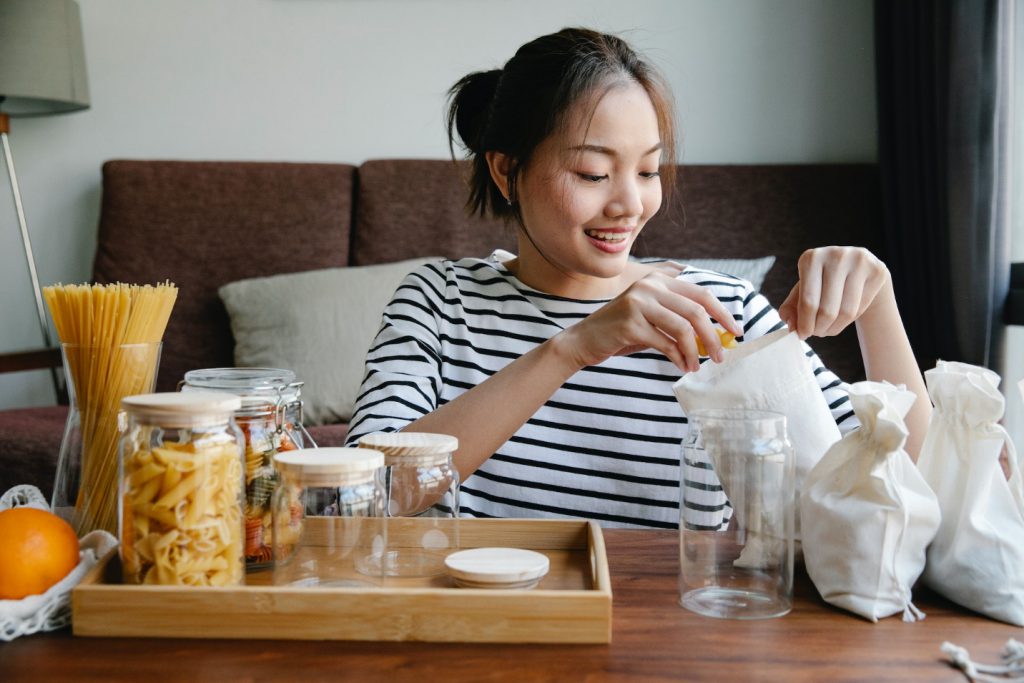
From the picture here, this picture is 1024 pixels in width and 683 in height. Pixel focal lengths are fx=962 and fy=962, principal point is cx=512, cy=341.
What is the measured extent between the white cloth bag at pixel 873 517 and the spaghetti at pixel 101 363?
58cm

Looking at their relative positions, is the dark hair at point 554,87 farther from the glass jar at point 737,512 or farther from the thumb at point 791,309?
the glass jar at point 737,512

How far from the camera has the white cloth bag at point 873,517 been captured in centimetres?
74

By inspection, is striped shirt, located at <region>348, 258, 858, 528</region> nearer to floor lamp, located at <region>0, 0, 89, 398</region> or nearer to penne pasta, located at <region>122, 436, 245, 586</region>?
penne pasta, located at <region>122, 436, 245, 586</region>

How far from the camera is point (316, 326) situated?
2436mm

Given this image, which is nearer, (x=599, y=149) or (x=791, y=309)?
(x=791, y=309)

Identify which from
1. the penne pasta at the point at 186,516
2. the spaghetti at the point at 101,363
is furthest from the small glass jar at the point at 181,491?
the spaghetti at the point at 101,363

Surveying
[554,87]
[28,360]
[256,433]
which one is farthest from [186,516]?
[28,360]

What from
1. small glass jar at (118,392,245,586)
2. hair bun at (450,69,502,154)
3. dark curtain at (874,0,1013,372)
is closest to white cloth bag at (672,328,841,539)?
small glass jar at (118,392,245,586)

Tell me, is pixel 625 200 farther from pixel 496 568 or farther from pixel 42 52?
pixel 42 52

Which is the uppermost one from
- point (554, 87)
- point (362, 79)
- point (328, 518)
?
point (362, 79)

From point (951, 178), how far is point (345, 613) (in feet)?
6.62

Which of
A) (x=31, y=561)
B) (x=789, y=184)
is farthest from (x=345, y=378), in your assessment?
(x=31, y=561)

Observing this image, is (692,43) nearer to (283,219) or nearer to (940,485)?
(283,219)

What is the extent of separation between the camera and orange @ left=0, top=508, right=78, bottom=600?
2.37 feet
